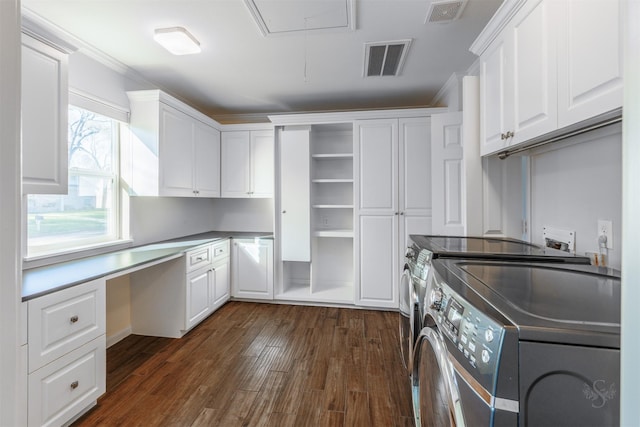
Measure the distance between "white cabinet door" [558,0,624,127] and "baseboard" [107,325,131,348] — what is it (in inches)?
135

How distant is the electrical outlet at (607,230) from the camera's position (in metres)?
1.20

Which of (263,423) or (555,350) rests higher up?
(555,350)

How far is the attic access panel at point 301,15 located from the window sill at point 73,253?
7.04ft

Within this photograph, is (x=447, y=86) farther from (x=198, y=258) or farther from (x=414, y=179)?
(x=198, y=258)

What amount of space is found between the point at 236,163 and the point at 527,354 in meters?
3.58

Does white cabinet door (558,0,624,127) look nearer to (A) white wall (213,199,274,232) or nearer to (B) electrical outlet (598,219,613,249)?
(B) electrical outlet (598,219,613,249)

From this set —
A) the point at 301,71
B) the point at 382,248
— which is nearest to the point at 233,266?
the point at 382,248

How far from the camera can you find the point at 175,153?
2898 millimetres

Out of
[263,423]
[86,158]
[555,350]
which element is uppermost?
[86,158]

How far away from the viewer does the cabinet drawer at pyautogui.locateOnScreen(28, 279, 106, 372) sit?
4.70ft

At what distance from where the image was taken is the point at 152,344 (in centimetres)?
258

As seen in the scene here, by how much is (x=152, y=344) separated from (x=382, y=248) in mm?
2396

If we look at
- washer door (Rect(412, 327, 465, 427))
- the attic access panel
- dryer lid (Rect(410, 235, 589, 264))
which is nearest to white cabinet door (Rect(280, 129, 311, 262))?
the attic access panel

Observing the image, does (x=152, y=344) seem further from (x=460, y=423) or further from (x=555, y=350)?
(x=555, y=350)
